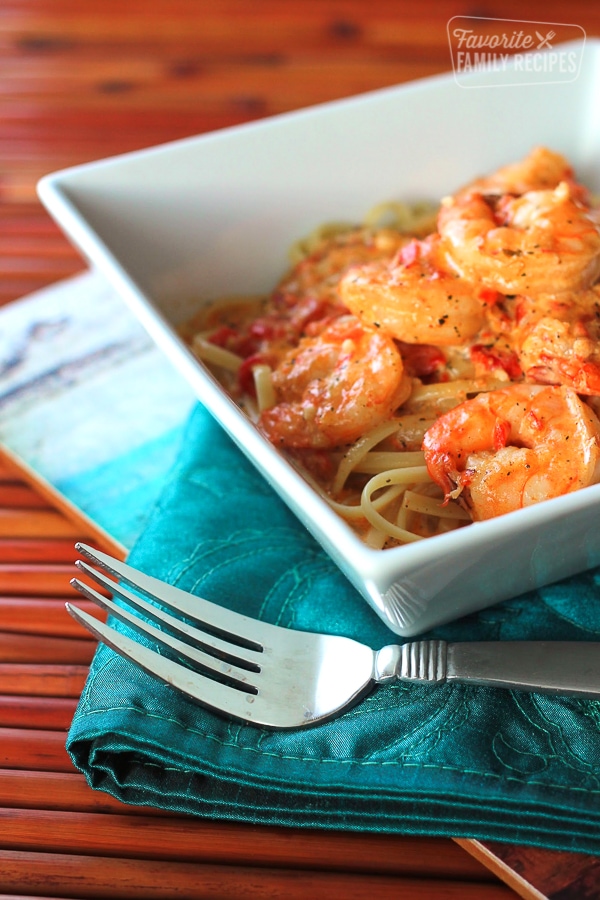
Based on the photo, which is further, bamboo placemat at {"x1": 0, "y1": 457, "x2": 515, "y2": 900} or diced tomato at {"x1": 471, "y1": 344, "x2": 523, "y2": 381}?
diced tomato at {"x1": 471, "y1": 344, "x2": 523, "y2": 381}

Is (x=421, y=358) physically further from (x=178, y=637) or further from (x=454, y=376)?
(x=178, y=637)

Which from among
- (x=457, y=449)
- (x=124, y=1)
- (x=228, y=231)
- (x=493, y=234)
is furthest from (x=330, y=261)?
(x=124, y=1)

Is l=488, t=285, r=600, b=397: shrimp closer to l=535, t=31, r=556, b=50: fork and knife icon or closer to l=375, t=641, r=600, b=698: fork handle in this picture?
l=375, t=641, r=600, b=698: fork handle

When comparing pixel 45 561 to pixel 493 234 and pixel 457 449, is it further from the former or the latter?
pixel 493 234

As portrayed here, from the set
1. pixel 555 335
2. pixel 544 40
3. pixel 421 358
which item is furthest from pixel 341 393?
pixel 544 40

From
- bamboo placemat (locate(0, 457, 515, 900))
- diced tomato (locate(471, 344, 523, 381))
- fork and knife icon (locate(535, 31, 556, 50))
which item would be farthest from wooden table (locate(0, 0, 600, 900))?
diced tomato (locate(471, 344, 523, 381))

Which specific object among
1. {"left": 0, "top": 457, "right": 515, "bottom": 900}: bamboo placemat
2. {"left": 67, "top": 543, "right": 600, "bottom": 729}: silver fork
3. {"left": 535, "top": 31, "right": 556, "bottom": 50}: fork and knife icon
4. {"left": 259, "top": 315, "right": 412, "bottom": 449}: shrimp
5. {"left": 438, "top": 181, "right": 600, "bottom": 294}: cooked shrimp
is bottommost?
{"left": 0, "top": 457, "right": 515, "bottom": 900}: bamboo placemat
